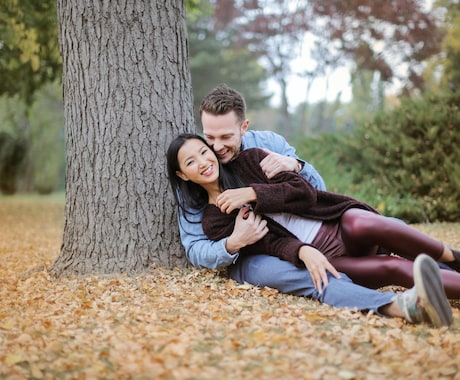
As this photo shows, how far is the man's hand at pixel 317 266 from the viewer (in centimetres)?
309

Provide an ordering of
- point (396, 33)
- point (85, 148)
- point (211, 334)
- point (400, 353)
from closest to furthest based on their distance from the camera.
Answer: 1. point (400, 353)
2. point (211, 334)
3. point (85, 148)
4. point (396, 33)

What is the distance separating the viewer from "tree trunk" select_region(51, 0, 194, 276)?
3.75 metres

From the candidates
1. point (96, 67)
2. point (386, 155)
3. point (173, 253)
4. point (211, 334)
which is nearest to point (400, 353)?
point (211, 334)

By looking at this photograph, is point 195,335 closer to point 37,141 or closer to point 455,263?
point 455,263

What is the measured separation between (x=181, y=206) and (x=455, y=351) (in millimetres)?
1872

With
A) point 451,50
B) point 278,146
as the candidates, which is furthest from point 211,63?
point 278,146

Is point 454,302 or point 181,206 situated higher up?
point 181,206

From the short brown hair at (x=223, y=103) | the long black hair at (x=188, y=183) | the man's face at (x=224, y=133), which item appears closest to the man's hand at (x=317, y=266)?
the long black hair at (x=188, y=183)

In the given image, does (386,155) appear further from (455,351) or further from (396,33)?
(396,33)

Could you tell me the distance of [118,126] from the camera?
3.76 meters

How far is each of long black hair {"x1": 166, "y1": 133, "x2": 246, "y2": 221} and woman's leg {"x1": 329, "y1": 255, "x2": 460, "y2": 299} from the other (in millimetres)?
818

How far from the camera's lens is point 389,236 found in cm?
310

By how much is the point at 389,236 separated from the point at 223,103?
1288 millimetres

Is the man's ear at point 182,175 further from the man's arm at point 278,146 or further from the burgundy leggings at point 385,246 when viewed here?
the burgundy leggings at point 385,246
